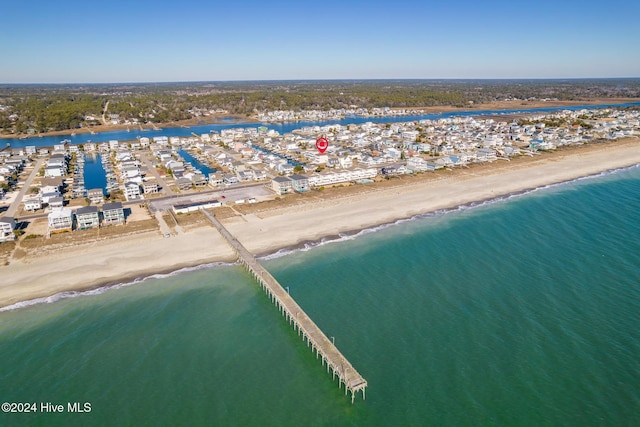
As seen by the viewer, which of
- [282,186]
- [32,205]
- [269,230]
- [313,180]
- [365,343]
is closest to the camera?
[365,343]

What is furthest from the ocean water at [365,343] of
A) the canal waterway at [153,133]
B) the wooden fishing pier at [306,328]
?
the canal waterway at [153,133]

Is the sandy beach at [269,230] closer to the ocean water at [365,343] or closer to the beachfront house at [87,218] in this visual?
the ocean water at [365,343]

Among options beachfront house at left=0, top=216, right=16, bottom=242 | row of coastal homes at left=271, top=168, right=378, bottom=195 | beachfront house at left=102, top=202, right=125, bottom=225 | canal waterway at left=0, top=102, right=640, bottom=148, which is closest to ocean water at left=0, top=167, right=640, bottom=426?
beachfront house at left=102, top=202, right=125, bottom=225

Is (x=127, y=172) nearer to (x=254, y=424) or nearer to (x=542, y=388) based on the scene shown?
(x=254, y=424)

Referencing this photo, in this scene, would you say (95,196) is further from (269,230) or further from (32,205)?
(269,230)

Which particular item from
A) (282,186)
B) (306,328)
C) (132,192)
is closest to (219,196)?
(282,186)

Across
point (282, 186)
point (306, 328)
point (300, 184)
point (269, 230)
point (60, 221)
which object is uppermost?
point (300, 184)
